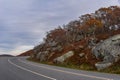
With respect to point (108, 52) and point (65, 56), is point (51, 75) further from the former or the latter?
point (65, 56)

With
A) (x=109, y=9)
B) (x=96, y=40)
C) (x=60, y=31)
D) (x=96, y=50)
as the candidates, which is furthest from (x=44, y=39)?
(x=96, y=50)

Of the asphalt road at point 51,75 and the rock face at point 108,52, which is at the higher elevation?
the rock face at point 108,52

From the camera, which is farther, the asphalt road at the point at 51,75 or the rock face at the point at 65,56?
the rock face at the point at 65,56

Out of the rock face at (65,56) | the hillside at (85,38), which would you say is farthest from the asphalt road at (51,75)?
the rock face at (65,56)

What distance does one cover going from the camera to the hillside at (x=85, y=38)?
116ft

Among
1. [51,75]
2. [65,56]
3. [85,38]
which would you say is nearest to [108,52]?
[65,56]

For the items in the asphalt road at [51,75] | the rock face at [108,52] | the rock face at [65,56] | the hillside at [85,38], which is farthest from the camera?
the rock face at [65,56]

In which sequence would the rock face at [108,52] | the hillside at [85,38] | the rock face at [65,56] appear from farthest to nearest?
the rock face at [65,56]
the hillside at [85,38]
the rock face at [108,52]

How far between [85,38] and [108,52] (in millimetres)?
14493

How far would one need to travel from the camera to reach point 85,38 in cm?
4653

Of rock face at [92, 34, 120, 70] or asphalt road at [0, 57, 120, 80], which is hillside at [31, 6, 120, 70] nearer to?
rock face at [92, 34, 120, 70]

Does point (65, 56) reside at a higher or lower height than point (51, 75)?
higher

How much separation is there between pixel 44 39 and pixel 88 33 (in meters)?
18.5

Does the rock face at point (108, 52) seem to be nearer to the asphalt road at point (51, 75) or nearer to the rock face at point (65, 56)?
the asphalt road at point (51, 75)
